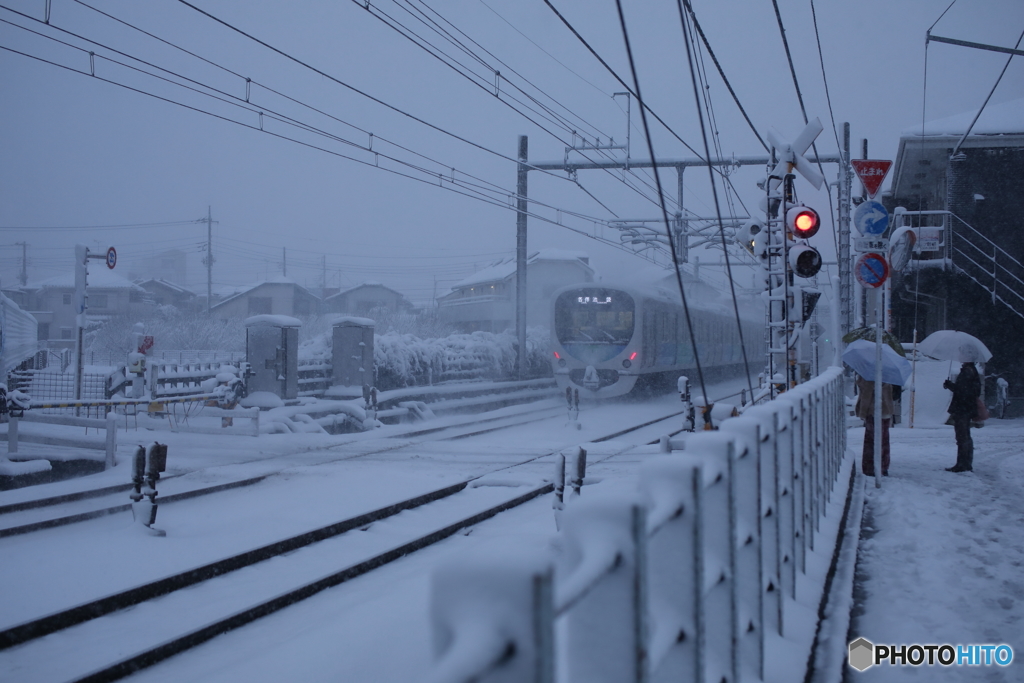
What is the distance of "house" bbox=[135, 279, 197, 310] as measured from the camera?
59062 millimetres

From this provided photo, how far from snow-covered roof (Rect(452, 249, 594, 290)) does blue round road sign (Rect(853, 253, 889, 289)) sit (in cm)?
4561

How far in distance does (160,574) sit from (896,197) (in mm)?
29275

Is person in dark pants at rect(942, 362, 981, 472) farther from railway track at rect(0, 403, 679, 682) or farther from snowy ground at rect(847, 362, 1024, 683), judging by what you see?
railway track at rect(0, 403, 679, 682)

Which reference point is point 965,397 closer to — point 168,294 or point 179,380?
point 179,380

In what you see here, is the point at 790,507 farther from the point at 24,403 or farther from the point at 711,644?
the point at 24,403

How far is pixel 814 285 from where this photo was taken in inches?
499

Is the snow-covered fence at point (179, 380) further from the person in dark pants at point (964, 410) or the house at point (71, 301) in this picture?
the house at point (71, 301)

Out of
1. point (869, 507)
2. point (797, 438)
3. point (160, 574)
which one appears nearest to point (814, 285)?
point (869, 507)

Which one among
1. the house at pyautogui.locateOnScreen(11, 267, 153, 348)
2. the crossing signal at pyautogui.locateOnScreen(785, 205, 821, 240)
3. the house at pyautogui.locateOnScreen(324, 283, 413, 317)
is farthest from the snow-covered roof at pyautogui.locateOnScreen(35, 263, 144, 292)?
the crossing signal at pyautogui.locateOnScreen(785, 205, 821, 240)

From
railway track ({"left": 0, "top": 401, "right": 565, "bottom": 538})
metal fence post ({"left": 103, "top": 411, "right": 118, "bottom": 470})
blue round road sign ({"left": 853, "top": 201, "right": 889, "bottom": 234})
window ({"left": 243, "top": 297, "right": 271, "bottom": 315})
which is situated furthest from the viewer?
window ({"left": 243, "top": 297, "right": 271, "bottom": 315})

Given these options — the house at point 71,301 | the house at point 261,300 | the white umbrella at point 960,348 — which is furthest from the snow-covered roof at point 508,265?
the white umbrella at point 960,348

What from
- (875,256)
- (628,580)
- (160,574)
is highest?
(875,256)

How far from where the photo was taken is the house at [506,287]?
48812 mm

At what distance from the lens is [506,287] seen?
54.4 m
